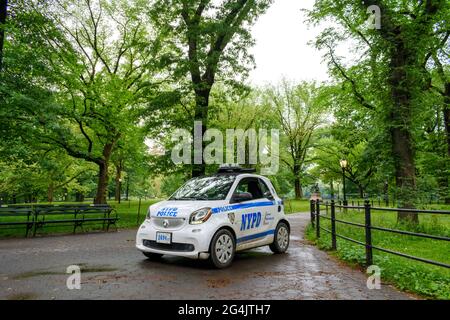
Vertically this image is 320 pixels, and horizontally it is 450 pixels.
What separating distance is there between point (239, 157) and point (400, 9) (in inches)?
718

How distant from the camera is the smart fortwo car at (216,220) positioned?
6.27m

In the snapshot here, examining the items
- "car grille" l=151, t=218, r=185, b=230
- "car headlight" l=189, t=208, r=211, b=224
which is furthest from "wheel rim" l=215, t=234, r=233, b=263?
"car grille" l=151, t=218, r=185, b=230

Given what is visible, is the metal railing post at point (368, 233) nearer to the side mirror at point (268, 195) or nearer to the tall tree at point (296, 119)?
the side mirror at point (268, 195)

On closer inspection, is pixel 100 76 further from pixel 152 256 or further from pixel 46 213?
pixel 152 256

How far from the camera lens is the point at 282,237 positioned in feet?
28.1

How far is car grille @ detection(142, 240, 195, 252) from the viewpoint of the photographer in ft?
20.4

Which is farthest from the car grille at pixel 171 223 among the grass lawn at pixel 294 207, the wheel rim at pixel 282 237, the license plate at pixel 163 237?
the grass lawn at pixel 294 207

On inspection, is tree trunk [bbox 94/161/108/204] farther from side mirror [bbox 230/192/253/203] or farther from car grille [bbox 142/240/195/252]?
side mirror [bbox 230/192/253/203]

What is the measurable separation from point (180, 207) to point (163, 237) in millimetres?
691

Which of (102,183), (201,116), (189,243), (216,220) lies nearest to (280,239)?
(216,220)

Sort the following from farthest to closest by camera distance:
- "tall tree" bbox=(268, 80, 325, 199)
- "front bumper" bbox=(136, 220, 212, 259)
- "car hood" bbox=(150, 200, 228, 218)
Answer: "tall tree" bbox=(268, 80, 325, 199)
"car hood" bbox=(150, 200, 228, 218)
"front bumper" bbox=(136, 220, 212, 259)

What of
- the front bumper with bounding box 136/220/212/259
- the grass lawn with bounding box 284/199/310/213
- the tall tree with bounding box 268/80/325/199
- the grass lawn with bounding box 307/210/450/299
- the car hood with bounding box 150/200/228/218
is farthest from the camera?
the tall tree with bounding box 268/80/325/199

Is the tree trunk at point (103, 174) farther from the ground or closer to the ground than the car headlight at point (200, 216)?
farther from the ground
